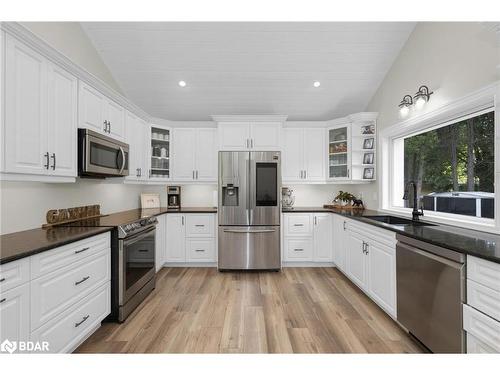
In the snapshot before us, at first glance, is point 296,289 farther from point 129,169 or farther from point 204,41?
point 204,41

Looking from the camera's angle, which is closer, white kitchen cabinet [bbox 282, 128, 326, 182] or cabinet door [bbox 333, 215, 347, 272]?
cabinet door [bbox 333, 215, 347, 272]

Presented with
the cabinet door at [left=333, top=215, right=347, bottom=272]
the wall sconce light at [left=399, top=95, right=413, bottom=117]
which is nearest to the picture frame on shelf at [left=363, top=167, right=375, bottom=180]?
the cabinet door at [left=333, top=215, right=347, bottom=272]

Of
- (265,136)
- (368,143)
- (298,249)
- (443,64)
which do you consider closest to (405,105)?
(443,64)

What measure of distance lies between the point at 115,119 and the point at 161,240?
1.90m

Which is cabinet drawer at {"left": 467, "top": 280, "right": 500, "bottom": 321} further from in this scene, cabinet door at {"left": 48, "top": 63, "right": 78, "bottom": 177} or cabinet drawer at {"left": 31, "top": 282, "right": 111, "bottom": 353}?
cabinet door at {"left": 48, "top": 63, "right": 78, "bottom": 177}

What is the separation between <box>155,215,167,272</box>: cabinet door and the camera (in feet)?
12.0

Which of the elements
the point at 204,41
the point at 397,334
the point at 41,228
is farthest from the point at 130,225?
the point at 397,334

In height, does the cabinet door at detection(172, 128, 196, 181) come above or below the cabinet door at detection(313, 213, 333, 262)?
above

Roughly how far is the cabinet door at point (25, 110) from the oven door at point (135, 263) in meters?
1.00

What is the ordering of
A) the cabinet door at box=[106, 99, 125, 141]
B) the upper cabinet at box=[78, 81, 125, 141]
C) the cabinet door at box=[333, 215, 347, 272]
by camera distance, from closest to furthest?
the upper cabinet at box=[78, 81, 125, 141] → the cabinet door at box=[106, 99, 125, 141] → the cabinet door at box=[333, 215, 347, 272]

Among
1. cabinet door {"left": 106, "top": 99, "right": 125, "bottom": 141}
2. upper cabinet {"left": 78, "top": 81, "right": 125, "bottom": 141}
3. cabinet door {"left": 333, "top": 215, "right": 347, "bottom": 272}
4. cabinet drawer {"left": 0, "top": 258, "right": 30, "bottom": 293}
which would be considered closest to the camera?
cabinet drawer {"left": 0, "top": 258, "right": 30, "bottom": 293}

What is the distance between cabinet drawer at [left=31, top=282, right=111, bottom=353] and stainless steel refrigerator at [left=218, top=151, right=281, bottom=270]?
71.0 inches

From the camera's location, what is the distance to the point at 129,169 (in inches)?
128


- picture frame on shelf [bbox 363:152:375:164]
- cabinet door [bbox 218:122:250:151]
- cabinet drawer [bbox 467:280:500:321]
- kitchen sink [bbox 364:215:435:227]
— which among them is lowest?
cabinet drawer [bbox 467:280:500:321]
